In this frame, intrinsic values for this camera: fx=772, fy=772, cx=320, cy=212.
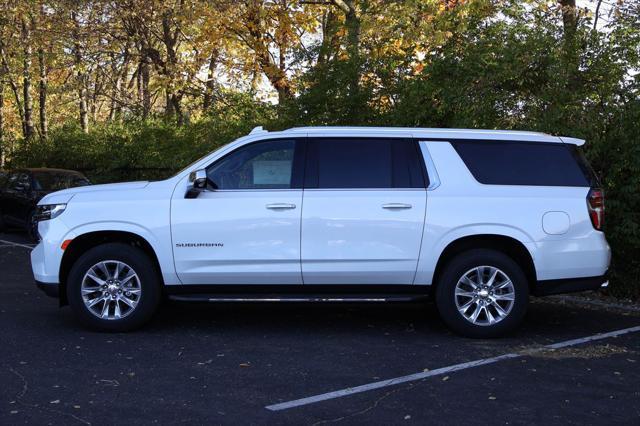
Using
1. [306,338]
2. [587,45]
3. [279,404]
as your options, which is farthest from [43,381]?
[587,45]

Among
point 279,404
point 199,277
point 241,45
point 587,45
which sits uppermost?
point 241,45

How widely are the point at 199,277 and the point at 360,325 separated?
172cm

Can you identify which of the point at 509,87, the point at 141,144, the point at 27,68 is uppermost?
the point at 27,68

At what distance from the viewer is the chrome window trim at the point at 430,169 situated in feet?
23.5

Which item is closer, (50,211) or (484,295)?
(484,295)

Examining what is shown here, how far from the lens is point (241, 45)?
23.0m

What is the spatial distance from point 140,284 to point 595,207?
168 inches

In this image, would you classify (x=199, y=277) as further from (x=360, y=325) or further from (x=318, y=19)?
(x=318, y=19)

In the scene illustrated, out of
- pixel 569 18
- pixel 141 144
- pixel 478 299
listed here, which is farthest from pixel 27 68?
pixel 478 299

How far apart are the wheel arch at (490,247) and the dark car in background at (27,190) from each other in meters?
10.5

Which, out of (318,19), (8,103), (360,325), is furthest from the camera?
(8,103)

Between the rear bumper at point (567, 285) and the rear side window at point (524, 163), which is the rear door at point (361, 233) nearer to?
the rear side window at point (524, 163)

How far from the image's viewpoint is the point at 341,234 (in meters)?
7.01

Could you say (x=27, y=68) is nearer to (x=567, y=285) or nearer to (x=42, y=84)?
(x=42, y=84)
